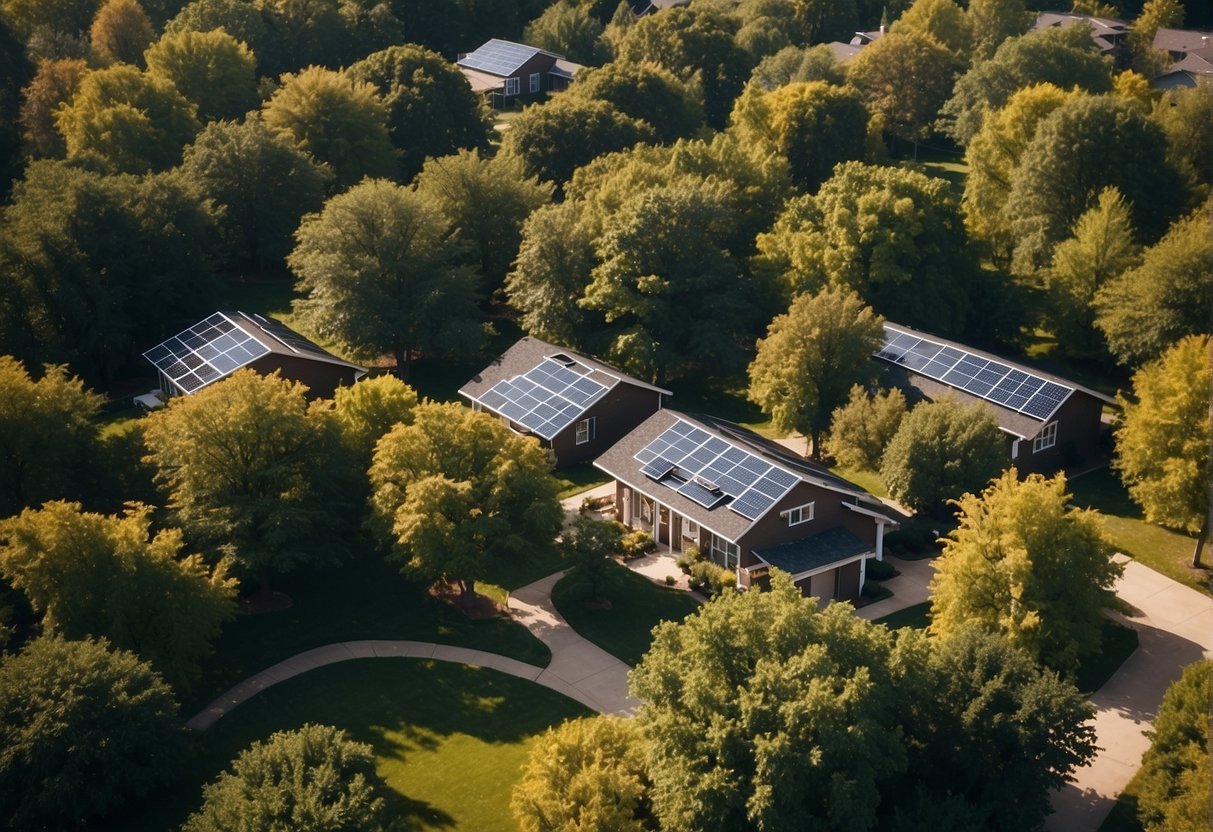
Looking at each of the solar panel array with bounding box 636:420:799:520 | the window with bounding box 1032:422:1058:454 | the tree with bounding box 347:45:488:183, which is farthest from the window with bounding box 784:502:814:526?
the tree with bounding box 347:45:488:183

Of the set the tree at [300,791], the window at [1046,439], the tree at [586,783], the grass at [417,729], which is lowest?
the window at [1046,439]

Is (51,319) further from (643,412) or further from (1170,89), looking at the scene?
(1170,89)

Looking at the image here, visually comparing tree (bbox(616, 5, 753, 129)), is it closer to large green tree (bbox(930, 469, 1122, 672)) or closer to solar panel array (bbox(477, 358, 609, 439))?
solar panel array (bbox(477, 358, 609, 439))

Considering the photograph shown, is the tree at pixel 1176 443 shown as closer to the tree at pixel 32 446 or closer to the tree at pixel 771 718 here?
the tree at pixel 771 718

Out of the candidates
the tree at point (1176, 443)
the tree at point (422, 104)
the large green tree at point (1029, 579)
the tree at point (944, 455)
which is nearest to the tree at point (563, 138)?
the tree at point (422, 104)

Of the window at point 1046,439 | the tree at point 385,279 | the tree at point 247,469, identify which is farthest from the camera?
the tree at point 385,279

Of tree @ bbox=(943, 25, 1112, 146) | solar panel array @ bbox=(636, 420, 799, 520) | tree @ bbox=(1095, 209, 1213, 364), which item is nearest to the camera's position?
solar panel array @ bbox=(636, 420, 799, 520)

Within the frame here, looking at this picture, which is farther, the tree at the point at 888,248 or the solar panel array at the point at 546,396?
the tree at the point at 888,248
